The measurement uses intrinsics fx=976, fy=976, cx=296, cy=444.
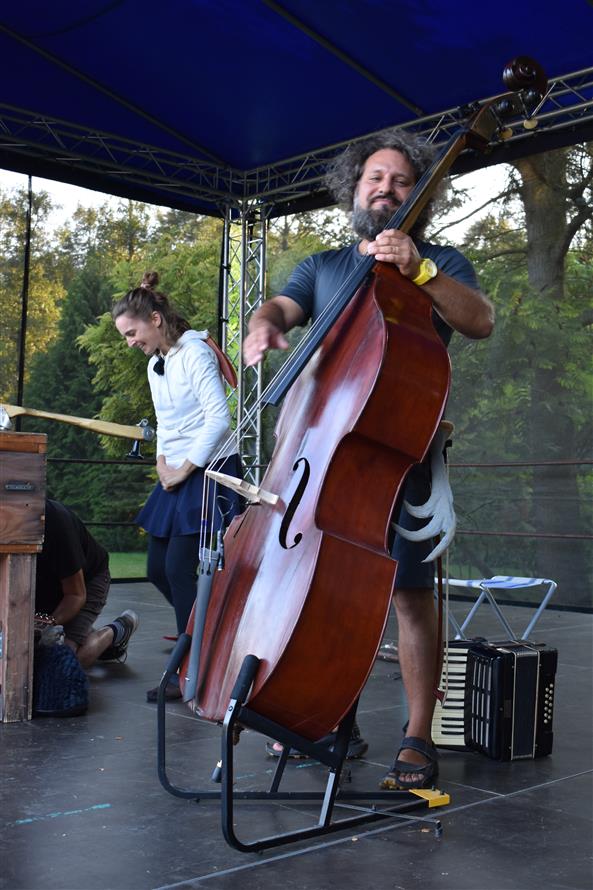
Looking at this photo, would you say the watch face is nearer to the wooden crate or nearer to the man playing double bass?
the man playing double bass

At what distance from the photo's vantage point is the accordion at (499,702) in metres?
2.61

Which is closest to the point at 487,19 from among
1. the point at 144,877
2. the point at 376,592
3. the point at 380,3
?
the point at 380,3

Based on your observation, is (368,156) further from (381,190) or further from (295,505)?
(295,505)

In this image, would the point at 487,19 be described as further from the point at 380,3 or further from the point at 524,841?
the point at 524,841

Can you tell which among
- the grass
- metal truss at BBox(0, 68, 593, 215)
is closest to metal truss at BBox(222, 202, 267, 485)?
metal truss at BBox(0, 68, 593, 215)

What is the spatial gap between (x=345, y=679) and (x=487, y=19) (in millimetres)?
4439

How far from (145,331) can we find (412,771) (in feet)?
5.90

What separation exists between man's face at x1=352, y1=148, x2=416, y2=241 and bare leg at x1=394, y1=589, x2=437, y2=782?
86 centimetres

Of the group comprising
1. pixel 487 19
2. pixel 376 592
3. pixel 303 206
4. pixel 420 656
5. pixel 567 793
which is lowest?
pixel 567 793

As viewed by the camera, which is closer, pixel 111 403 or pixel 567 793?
pixel 567 793

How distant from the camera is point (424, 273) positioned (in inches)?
75.1

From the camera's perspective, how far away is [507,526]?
8422 mm

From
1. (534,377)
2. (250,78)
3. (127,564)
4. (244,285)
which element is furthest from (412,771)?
(127,564)

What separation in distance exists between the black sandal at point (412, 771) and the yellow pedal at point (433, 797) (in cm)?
4
